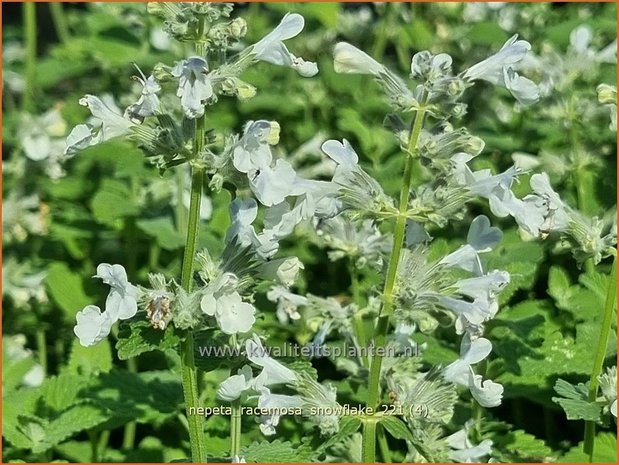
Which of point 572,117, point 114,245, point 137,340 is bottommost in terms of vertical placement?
point 137,340

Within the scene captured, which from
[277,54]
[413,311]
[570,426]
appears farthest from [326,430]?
[570,426]

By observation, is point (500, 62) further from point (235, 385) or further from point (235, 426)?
point (235, 426)

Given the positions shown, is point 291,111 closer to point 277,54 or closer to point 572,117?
point 572,117

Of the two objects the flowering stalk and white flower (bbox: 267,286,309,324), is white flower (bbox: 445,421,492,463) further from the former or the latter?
the flowering stalk

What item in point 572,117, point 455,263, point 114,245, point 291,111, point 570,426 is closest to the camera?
point 455,263

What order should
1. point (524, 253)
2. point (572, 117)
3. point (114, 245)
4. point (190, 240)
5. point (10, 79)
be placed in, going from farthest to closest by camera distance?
point (10, 79) < point (114, 245) < point (572, 117) < point (524, 253) < point (190, 240)

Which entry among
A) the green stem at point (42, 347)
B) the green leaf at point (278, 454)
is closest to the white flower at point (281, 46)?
the green leaf at point (278, 454)

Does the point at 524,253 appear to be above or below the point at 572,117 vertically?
below
